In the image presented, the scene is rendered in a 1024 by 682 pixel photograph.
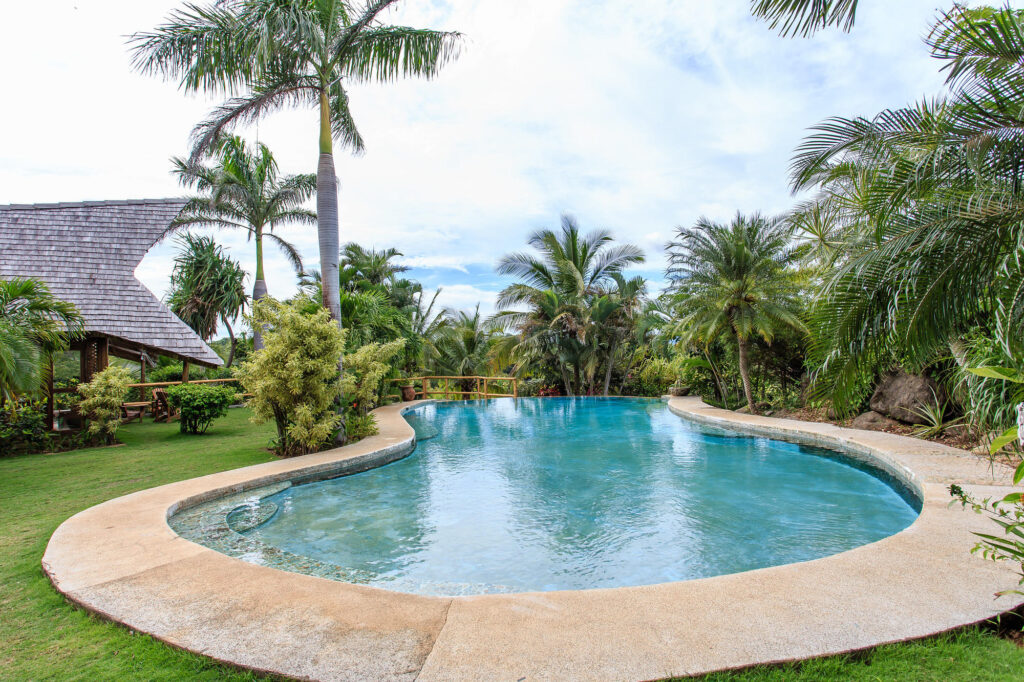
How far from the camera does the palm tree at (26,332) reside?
6.54 metres

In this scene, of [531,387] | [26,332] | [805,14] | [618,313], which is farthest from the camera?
[531,387]

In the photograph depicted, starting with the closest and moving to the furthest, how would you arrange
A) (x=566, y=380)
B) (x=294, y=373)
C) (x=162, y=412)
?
(x=294, y=373)
(x=162, y=412)
(x=566, y=380)

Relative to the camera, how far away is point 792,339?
12.4 meters

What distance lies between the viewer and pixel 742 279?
39.4 feet

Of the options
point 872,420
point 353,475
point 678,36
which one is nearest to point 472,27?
point 678,36

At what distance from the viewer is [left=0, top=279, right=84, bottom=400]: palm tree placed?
654 centimetres

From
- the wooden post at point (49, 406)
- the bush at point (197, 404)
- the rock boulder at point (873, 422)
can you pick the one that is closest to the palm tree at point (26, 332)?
the wooden post at point (49, 406)

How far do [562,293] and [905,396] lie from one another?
12.9 meters

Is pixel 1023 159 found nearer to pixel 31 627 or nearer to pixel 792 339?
pixel 31 627

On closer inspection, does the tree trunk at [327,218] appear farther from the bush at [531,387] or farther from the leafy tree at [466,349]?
the leafy tree at [466,349]

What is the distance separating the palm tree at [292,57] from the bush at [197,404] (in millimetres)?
3915

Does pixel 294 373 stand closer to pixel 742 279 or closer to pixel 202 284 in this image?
pixel 742 279

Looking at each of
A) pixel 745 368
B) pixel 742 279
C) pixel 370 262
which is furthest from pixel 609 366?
pixel 370 262

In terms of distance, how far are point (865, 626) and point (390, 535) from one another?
13.4 feet
